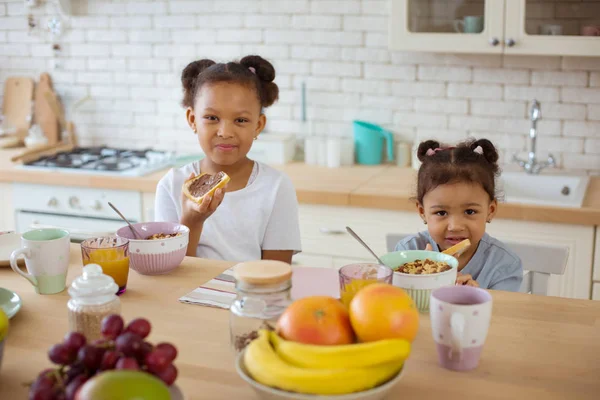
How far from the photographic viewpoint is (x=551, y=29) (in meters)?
2.95

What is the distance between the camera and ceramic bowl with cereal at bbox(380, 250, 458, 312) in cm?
149

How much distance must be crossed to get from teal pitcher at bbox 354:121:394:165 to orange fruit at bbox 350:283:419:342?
2452 millimetres

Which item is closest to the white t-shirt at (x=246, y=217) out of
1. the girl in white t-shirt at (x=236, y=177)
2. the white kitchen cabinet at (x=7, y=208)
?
the girl in white t-shirt at (x=236, y=177)

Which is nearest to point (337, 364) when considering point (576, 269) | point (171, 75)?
→ point (576, 269)

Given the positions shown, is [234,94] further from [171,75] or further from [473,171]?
[171,75]

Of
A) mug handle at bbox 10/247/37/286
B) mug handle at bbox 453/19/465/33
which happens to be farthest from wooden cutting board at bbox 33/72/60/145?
mug handle at bbox 10/247/37/286

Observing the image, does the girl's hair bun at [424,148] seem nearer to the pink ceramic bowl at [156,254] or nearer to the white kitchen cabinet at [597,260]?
the pink ceramic bowl at [156,254]

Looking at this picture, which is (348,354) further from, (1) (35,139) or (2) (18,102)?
(2) (18,102)

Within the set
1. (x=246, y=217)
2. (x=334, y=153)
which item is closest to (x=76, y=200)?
(x=334, y=153)

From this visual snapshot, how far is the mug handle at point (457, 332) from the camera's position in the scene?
1.22 metres

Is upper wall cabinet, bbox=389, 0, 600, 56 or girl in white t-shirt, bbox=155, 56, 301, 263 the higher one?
upper wall cabinet, bbox=389, 0, 600, 56

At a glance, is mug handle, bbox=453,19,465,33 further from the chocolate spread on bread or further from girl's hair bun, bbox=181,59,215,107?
the chocolate spread on bread

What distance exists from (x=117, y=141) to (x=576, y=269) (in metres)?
2.52

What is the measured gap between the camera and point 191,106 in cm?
238
